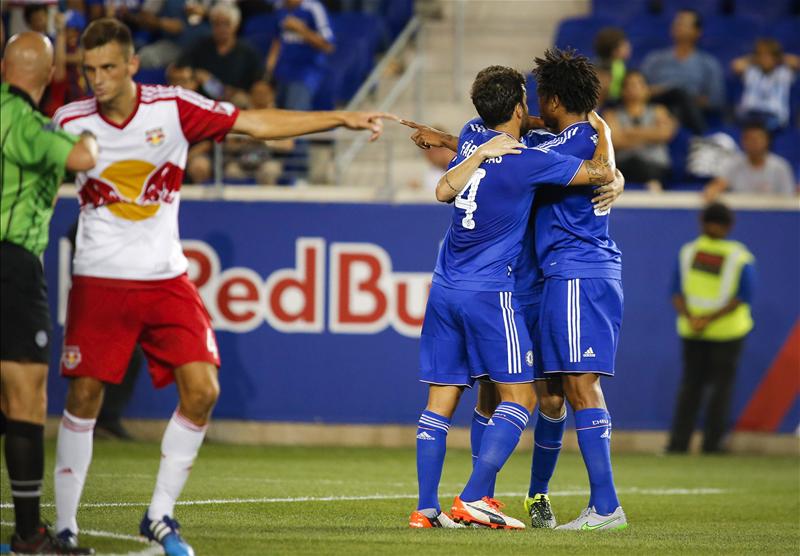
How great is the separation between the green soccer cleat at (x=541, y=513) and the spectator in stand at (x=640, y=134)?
21.5 ft

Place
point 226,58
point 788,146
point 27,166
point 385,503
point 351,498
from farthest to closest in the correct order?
point 788,146 → point 226,58 → point 351,498 → point 385,503 → point 27,166

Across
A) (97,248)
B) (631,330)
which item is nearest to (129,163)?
(97,248)

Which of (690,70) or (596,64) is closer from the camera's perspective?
(596,64)

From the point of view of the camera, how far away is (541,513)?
25.3 ft

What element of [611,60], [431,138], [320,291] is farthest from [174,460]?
[611,60]

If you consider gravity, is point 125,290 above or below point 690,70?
below

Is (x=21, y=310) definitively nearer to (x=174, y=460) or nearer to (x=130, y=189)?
(x=130, y=189)

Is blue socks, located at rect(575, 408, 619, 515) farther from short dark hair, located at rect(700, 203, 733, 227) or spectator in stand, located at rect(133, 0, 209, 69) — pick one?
spectator in stand, located at rect(133, 0, 209, 69)

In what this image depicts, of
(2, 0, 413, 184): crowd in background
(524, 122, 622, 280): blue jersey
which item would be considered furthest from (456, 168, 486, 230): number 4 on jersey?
(2, 0, 413, 184): crowd in background

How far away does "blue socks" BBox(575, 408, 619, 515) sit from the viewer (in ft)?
24.4

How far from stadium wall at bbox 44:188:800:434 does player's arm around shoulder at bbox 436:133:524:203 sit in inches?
231

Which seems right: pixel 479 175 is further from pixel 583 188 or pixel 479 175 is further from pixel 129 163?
pixel 129 163

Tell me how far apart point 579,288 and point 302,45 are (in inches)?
340

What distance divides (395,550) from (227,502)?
2.24 meters
